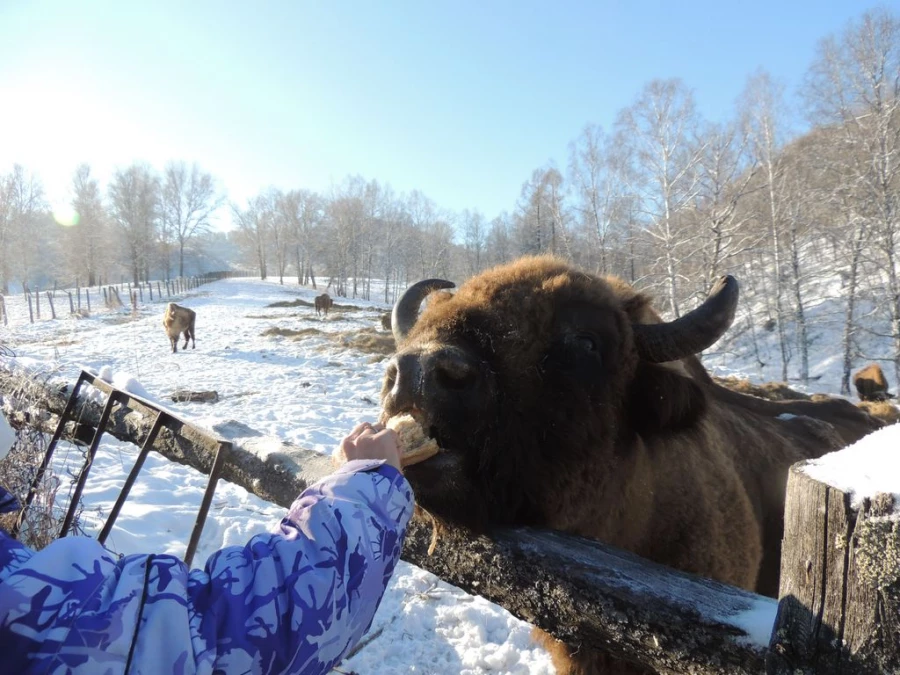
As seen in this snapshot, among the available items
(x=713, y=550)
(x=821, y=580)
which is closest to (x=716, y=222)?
(x=713, y=550)

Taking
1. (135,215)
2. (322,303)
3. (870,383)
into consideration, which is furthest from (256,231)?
(870,383)

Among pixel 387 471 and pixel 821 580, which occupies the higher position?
pixel 387 471

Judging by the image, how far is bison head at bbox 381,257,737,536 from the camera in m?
1.88

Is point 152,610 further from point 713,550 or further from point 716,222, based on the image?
point 716,222

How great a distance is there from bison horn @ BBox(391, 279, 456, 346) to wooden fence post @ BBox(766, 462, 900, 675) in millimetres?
2101

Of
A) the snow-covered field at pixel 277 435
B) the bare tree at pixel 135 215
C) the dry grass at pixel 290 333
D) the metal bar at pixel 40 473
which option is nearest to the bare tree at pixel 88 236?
the bare tree at pixel 135 215

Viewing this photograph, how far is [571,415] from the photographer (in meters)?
2.14

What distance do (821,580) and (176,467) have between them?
7.19 meters

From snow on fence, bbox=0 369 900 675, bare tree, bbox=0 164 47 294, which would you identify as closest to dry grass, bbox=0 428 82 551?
snow on fence, bbox=0 369 900 675

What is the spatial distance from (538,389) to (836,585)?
1.15 meters

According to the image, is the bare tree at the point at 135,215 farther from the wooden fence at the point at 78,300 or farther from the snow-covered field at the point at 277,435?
the snow-covered field at the point at 277,435

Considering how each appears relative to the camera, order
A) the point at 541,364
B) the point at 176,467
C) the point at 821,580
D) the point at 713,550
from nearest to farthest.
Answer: the point at 821,580
the point at 541,364
the point at 713,550
the point at 176,467

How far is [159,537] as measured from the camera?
16.1 feet

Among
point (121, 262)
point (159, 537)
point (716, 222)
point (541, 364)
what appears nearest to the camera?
point (541, 364)
